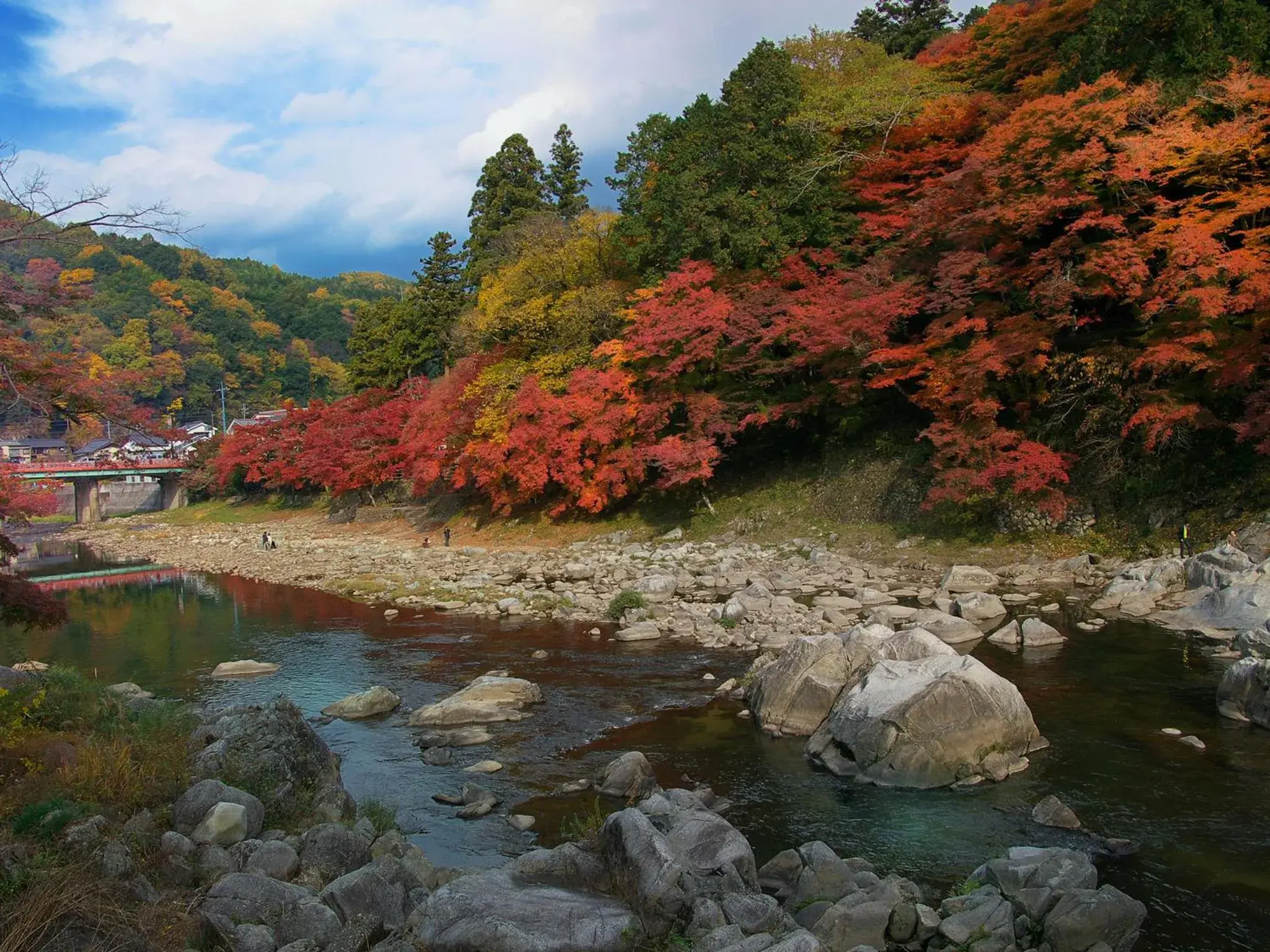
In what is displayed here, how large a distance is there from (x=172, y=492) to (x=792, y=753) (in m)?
56.6

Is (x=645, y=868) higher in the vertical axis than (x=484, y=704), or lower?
higher

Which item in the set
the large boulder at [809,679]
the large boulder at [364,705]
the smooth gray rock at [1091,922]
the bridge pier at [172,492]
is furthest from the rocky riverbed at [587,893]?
the bridge pier at [172,492]

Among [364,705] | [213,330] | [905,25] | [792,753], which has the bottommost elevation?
[364,705]

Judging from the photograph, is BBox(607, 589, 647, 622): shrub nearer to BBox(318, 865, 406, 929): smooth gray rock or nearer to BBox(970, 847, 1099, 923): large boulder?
BBox(970, 847, 1099, 923): large boulder

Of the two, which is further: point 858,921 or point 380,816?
point 380,816

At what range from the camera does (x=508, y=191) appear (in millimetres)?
38125

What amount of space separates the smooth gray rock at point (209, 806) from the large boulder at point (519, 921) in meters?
2.24

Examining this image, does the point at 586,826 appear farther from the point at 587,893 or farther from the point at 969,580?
the point at 969,580

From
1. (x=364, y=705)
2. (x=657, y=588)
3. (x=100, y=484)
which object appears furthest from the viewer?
(x=100, y=484)

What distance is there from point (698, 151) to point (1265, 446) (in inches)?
667

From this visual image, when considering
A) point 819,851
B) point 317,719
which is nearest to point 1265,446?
point 819,851

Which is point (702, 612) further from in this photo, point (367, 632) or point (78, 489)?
point (78, 489)

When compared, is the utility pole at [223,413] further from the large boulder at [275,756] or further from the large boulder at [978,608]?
the large boulder at [275,756]

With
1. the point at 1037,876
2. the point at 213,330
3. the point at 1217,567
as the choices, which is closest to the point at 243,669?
the point at 1037,876
